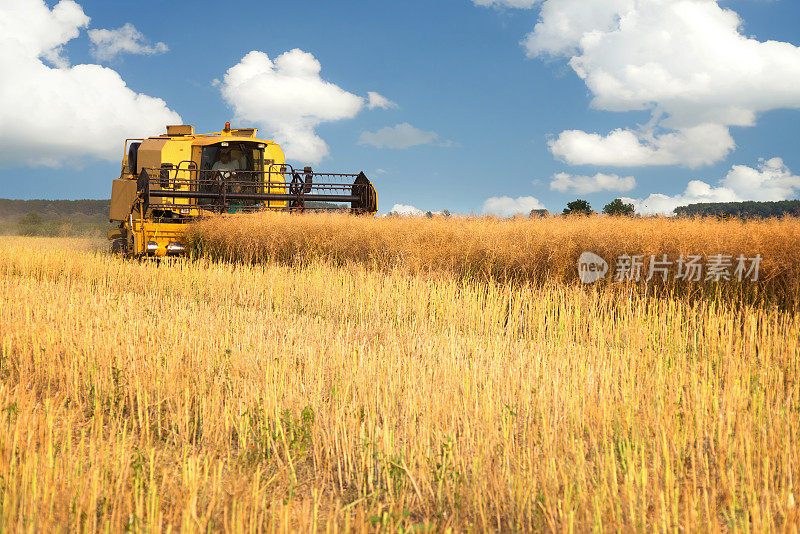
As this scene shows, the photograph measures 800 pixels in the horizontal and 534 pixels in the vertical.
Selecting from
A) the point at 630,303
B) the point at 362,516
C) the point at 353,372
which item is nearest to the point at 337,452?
the point at 362,516

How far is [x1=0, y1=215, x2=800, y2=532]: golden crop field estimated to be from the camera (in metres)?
2.59

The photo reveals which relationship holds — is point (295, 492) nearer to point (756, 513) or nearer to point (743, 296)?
point (756, 513)

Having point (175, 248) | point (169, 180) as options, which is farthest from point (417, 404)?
point (169, 180)

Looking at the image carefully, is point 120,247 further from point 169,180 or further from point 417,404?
point 417,404

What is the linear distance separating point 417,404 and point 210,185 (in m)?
9.48

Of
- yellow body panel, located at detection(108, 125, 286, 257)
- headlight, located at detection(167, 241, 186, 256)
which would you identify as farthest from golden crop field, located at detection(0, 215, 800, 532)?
headlight, located at detection(167, 241, 186, 256)

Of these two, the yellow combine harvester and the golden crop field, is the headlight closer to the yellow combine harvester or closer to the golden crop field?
the yellow combine harvester

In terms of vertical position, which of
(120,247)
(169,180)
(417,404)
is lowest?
(417,404)

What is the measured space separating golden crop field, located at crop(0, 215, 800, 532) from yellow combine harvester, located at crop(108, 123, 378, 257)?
336 centimetres

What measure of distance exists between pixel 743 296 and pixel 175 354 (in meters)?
5.98

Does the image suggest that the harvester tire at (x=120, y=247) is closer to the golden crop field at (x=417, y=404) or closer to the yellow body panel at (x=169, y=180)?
the yellow body panel at (x=169, y=180)

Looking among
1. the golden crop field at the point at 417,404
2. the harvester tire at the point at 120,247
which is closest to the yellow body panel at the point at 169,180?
the harvester tire at the point at 120,247

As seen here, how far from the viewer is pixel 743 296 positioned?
6.44m

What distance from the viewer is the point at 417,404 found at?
368 centimetres
